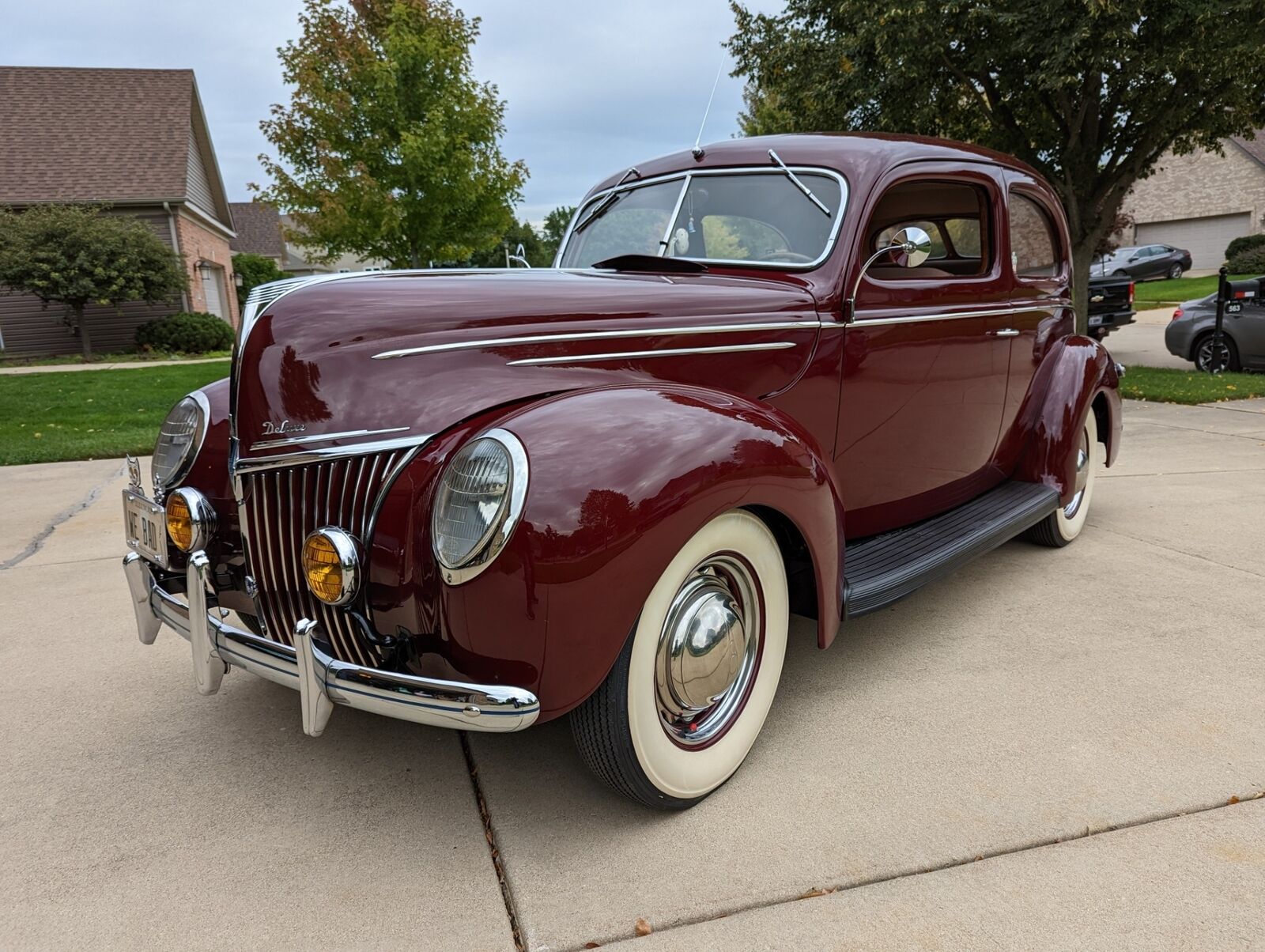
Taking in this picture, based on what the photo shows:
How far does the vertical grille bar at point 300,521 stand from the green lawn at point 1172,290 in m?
23.8

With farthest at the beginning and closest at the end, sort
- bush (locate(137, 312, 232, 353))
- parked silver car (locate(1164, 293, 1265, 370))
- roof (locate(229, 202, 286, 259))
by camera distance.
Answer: roof (locate(229, 202, 286, 259)) < bush (locate(137, 312, 232, 353)) < parked silver car (locate(1164, 293, 1265, 370))

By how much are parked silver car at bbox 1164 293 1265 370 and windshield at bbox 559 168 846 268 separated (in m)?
10.1

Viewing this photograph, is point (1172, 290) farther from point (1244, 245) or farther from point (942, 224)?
point (942, 224)

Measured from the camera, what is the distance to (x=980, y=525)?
332cm

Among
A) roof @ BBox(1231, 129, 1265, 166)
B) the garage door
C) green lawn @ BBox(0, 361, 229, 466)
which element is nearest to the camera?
green lawn @ BBox(0, 361, 229, 466)

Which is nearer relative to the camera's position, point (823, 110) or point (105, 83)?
point (823, 110)

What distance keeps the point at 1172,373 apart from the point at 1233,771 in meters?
10.2

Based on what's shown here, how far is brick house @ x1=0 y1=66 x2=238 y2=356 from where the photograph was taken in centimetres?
1852

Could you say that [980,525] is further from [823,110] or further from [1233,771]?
[823,110]

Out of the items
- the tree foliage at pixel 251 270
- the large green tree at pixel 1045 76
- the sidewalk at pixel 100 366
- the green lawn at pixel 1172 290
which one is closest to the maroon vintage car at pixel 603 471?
the large green tree at pixel 1045 76

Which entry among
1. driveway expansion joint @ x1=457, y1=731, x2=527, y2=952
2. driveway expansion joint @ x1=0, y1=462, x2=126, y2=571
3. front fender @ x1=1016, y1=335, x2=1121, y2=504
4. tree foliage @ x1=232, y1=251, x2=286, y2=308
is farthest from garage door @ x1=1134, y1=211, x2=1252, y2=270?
driveway expansion joint @ x1=457, y1=731, x2=527, y2=952

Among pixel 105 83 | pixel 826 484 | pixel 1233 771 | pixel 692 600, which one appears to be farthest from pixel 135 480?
pixel 105 83

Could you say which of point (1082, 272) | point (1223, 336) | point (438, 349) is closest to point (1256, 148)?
point (1223, 336)

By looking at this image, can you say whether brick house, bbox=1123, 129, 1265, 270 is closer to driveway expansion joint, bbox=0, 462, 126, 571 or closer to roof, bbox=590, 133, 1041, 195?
roof, bbox=590, 133, 1041, 195
